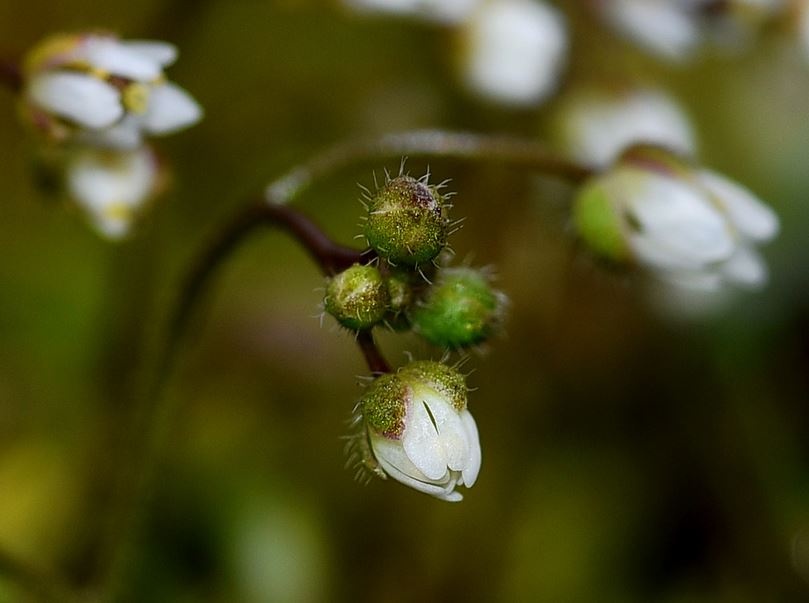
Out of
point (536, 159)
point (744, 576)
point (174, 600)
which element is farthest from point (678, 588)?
point (536, 159)

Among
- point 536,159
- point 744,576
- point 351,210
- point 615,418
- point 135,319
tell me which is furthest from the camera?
point 351,210

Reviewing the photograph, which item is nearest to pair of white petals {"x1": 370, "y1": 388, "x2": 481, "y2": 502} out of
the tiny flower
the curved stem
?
the tiny flower

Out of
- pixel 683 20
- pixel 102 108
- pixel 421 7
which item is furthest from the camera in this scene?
pixel 683 20

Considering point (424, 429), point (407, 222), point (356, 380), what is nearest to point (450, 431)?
point (424, 429)

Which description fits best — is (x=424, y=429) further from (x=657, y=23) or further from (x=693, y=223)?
(x=657, y=23)

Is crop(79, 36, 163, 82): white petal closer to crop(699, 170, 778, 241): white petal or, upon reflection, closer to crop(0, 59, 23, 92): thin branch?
crop(0, 59, 23, 92): thin branch

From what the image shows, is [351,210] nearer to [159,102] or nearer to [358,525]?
[358,525]

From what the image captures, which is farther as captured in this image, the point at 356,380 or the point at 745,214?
the point at 356,380
